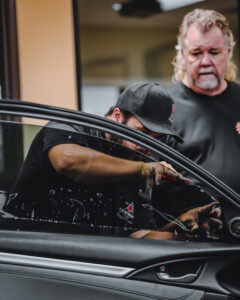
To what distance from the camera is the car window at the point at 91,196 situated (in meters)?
1.69

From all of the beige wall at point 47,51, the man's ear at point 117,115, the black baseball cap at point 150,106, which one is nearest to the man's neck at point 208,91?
the black baseball cap at point 150,106

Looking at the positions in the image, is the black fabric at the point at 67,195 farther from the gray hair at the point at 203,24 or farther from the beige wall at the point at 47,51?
the beige wall at the point at 47,51

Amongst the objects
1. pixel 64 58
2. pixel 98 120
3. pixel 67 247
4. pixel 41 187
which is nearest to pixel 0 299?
pixel 67 247

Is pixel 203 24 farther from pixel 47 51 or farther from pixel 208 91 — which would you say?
pixel 47 51

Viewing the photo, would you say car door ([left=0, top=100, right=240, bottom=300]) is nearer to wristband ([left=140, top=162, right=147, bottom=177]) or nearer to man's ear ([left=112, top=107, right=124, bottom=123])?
wristband ([left=140, top=162, right=147, bottom=177])

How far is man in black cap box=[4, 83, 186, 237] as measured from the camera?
1.69 m

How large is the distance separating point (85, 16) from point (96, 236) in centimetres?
374

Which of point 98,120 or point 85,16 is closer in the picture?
point 98,120

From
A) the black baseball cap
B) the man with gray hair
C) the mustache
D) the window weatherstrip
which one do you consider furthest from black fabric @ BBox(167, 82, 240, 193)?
the window weatherstrip

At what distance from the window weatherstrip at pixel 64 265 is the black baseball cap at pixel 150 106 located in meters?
0.56

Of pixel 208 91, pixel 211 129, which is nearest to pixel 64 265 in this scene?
pixel 211 129

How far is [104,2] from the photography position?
5418mm

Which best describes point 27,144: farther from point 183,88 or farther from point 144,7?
point 144,7

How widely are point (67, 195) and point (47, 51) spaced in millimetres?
2966
